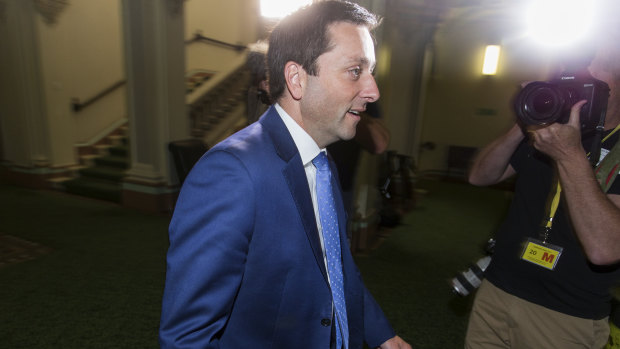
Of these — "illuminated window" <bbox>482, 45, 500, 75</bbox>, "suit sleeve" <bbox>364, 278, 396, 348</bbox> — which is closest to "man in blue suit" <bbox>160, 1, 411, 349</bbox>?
"suit sleeve" <bbox>364, 278, 396, 348</bbox>

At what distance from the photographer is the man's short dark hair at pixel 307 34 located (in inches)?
40.3

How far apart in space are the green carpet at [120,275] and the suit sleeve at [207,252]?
2.16m

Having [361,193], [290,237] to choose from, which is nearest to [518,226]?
[290,237]

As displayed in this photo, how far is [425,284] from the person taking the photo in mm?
3730

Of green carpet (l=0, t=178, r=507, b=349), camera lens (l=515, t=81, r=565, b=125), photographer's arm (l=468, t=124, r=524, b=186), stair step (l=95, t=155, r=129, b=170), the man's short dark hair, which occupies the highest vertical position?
the man's short dark hair

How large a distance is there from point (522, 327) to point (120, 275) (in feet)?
11.3

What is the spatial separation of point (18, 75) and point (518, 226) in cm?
795

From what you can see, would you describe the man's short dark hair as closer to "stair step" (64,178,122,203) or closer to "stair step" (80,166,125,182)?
"stair step" (64,178,122,203)

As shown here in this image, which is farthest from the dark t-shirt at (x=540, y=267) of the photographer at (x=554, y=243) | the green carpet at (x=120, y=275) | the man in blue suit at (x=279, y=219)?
the green carpet at (x=120, y=275)

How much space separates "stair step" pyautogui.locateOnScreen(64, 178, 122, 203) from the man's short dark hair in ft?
19.0

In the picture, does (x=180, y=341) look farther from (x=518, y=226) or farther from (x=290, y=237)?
(x=518, y=226)

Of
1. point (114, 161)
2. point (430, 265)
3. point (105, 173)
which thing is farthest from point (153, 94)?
point (430, 265)

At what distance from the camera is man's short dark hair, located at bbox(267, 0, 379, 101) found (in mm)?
1023

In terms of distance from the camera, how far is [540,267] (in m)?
1.29
